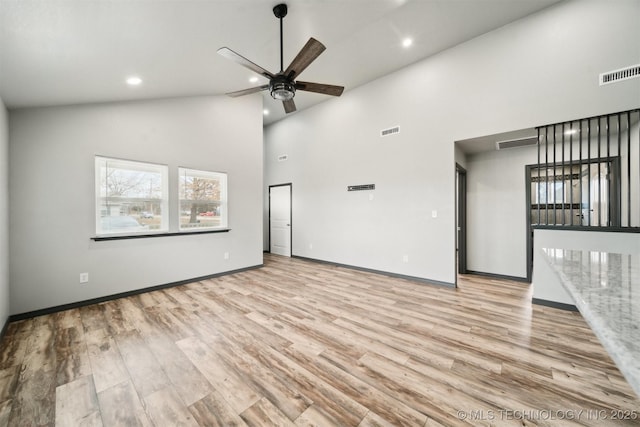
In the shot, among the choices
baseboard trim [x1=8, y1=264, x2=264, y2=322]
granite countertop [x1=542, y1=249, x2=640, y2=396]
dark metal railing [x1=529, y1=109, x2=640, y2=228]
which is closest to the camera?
granite countertop [x1=542, y1=249, x2=640, y2=396]

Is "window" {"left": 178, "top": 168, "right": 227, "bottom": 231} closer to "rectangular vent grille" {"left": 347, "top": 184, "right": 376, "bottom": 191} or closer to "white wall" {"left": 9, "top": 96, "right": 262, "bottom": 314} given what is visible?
"white wall" {"left": 9, "top": 96, "right": 262, "bottom": 314}

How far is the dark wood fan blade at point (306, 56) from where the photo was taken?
2.23 m

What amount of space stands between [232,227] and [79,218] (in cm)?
223

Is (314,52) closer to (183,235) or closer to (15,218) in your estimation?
(183,235)

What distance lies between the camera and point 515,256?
180 inches

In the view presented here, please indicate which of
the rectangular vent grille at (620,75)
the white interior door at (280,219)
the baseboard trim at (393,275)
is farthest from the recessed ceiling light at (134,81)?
the rectangular vent grille at (620,75)

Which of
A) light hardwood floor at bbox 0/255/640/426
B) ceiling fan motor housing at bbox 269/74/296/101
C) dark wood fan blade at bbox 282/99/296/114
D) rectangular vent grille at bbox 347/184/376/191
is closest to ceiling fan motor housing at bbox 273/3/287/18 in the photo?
ceiling fan motor housing at bbox 269/74/296/101

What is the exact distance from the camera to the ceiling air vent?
402cm

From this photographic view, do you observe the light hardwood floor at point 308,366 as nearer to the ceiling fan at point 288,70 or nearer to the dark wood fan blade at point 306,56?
the ceiling fan at point 288,70

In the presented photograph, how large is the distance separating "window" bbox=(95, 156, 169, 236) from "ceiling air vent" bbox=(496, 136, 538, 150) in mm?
5699

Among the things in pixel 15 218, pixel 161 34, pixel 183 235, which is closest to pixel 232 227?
pixel 183 235

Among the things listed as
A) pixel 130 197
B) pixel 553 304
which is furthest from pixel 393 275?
pixel 130 197

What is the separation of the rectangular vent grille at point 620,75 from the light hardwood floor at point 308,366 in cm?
287

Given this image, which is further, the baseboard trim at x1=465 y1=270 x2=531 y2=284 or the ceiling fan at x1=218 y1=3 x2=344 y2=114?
the baseboard trim at x1=465 y1=270 x2=531 y2=284
